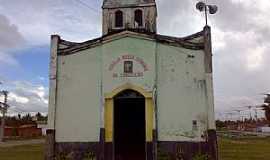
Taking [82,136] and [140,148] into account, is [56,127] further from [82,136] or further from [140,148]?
[140,148]

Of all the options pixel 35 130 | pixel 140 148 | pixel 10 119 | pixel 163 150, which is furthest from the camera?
pixel 10 119

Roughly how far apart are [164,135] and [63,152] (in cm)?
423

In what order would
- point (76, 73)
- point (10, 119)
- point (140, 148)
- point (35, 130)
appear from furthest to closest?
1. point (10, 119)
2. point (35, 130)
3. point (140, 148)
4. point (76, 73)

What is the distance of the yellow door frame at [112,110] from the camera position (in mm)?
13367

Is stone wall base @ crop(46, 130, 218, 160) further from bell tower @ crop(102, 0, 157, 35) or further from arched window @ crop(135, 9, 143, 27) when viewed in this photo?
arched window @ crop(135, 9, 143, 27)

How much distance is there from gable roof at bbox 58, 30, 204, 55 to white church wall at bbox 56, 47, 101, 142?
0.84 ft

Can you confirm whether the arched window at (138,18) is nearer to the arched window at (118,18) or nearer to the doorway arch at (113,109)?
the arched window at (118,18)

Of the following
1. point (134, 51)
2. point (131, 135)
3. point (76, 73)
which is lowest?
point (131, 135)

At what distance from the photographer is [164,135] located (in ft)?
43.8

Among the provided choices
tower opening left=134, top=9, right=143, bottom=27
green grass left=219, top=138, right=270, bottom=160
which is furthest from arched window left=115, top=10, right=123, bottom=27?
green grass left=219, top=138, right=270, bottom=160

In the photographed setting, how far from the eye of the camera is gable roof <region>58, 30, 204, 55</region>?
13.8m

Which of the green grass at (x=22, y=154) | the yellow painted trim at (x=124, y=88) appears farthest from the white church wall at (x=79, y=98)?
the green grass at (x=22, y=154)

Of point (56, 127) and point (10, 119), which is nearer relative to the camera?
point (56, 127)

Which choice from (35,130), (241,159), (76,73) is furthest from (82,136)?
(35,130)
